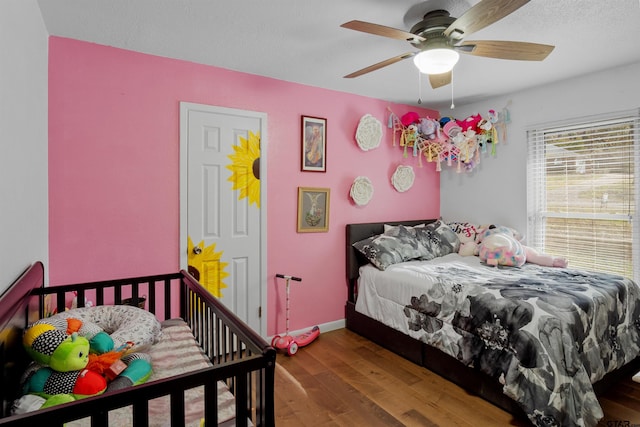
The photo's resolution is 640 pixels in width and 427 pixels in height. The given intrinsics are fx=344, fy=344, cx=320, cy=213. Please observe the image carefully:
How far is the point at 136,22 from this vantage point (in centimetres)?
205

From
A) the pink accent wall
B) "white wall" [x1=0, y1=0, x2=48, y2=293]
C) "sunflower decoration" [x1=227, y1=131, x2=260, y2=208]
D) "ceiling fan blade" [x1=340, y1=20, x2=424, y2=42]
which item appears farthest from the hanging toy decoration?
"white wall" [x1=0, y1=0, x2=48, y2=293]

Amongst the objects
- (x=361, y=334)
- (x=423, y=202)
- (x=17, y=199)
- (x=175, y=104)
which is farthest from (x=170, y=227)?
(x=423, y=202)

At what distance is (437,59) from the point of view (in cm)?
191

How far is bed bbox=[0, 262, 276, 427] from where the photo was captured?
807 mm

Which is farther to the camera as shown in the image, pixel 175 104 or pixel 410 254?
pixel 410 254

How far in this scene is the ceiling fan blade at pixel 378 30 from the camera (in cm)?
163

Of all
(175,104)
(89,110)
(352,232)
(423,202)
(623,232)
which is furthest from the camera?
(423,202)

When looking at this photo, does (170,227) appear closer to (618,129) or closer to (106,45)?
(106,45)

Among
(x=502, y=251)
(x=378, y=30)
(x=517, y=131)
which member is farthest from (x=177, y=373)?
(x=517, y=131)

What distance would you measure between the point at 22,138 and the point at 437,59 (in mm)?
2070

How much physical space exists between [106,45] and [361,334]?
3.10 m

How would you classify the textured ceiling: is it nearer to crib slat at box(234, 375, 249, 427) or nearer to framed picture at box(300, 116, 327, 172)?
framed picture at box(300, 116, 327, 172)

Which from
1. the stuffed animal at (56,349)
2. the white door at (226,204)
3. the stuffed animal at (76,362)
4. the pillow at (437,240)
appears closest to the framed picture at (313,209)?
the white door at (226,204)

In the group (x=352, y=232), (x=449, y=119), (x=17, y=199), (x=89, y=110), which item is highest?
(x=449, y=119)
